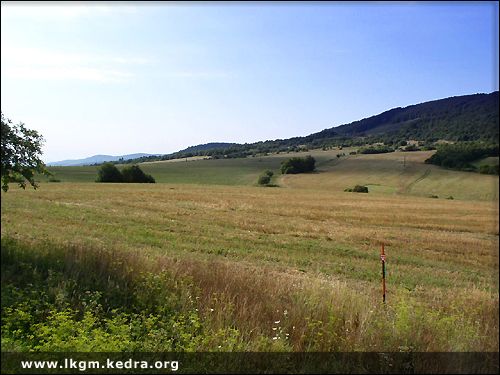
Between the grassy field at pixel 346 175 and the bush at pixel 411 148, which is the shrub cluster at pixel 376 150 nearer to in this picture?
the grassy field at pixel 346 175

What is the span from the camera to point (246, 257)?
14992mm

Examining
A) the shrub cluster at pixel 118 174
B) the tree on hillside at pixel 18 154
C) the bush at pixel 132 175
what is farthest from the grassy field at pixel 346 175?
the tree on hillside at pixel 18 154

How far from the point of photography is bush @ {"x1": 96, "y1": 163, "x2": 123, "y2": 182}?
283 ft

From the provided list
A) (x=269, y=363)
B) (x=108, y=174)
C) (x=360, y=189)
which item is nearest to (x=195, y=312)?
(x=269, y=363)

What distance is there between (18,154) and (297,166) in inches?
3971

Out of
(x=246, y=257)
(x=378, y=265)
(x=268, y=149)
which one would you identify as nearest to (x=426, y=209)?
(x=378, y=265)

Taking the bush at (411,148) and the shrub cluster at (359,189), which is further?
the bush at (411,148)

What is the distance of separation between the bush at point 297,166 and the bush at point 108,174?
43.6 metres

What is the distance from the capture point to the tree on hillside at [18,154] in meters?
12.0

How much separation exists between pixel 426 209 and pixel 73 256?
3869cm

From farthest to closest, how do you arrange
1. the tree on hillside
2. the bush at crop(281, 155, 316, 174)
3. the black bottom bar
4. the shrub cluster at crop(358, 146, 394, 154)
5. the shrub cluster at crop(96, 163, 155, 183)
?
the shrub cluster at crop(358, 146, 394, 154), the bush at crop(281, 155, 316, 174), the shrub cluster at crop(96, 163, 155, 183), the tree on hillside, the black bottom bar

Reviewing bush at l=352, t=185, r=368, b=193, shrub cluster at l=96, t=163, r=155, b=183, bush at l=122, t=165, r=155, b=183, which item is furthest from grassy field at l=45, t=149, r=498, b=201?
bush at l=122, t=165, r=155, b=183

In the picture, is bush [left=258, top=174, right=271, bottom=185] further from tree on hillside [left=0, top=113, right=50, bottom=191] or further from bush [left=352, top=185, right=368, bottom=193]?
tree on hillside [left=0, top=113, right=50, bottom=191]

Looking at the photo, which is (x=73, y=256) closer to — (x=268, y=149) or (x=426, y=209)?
(x=426, y=209)
